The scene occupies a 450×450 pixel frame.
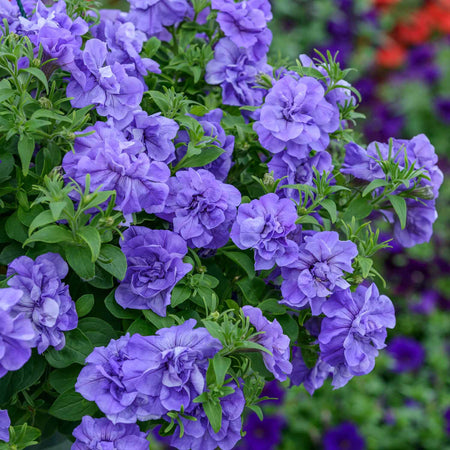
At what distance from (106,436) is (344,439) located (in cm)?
131

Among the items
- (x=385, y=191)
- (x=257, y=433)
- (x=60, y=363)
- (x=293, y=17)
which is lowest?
(x=257, y=433)

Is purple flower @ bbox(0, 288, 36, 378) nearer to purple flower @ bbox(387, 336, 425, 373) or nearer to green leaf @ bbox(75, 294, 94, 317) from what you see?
green leaf @ bbox(75, 294, 94, 317)

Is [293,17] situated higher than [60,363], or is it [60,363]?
[60,363]

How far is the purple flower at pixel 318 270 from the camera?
0.71m

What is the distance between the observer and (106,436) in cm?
67

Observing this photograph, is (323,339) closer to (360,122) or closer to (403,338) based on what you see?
(403,338)

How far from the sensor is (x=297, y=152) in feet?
2.57

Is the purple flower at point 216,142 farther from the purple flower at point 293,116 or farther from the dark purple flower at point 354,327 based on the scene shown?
the dark purple flower at point 354,327

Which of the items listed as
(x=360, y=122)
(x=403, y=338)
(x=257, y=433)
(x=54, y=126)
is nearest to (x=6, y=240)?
(x=54, y=126)

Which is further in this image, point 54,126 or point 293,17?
point 293,17

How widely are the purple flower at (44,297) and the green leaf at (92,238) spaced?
56 millimetres

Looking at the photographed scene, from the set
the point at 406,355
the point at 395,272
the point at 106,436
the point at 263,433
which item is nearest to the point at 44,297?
the point at 106,436

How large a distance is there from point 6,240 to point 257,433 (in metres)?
1.28

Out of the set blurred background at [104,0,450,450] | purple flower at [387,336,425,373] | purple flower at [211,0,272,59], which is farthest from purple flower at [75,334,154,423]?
purple flower at [387,336,425,373]
